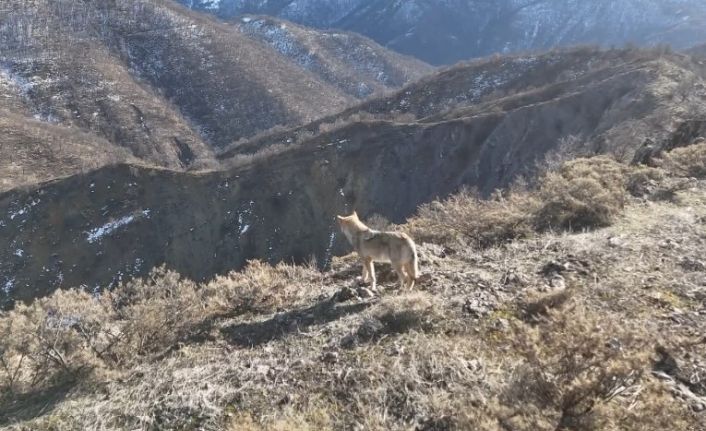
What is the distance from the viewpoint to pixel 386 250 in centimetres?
588

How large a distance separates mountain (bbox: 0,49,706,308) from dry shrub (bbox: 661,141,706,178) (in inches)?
1174

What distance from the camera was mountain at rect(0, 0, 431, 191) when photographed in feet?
238

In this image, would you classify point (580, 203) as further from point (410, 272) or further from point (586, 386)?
point (586, 386)

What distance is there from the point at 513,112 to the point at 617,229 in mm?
42347

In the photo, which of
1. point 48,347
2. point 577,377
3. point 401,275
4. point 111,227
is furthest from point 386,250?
point 111,227

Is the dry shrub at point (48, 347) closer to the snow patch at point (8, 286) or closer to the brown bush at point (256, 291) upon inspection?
the brown bush at point (256, 291)

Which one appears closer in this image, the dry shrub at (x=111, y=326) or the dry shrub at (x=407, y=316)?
the dry shrub at (x=407, y=316)

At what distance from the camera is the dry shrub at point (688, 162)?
9.74 metres

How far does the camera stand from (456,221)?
810cm

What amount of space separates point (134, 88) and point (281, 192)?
59.7 metres

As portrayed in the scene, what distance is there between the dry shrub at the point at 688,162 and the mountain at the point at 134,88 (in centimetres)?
5593

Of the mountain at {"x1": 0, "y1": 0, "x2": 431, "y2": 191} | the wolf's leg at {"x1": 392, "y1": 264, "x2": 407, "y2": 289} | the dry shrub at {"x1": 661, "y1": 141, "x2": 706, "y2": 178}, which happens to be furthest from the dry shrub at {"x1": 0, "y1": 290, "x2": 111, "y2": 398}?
the mountain at {"x1": 0, "y1": 0, "x2": 431, "y2": 191}

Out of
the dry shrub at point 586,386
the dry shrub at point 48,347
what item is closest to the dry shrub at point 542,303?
the dry shrub at point 586,386

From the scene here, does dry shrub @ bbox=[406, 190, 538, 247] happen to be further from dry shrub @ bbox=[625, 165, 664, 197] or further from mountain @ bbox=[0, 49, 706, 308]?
mountain @ bbox=[0, 49, 706, 308]
